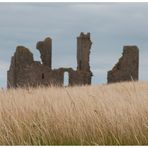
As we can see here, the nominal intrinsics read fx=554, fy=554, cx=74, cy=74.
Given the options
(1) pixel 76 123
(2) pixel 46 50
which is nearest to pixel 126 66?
(2) pixel 46 50

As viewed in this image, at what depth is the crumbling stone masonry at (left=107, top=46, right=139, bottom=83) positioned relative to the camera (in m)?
32.6

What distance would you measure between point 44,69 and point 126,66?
4.90m

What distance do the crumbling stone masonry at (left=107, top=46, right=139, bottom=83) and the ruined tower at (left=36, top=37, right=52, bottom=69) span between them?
3.72 meters

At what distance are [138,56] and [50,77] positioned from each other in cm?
539

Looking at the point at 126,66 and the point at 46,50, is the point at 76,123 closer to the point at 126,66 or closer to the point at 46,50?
the point at 46,50

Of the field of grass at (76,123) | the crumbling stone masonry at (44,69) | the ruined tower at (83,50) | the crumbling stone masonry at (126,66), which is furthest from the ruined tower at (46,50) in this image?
the field of grass at (76,123)

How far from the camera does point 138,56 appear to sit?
3300 cm

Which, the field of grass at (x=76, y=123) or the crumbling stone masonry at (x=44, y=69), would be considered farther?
the crumbling stone masonry at (x=44, y=69)

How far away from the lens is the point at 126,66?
3291 cm

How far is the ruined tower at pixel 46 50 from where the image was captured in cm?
3250

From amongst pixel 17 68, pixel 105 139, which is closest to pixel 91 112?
pixel 105 139

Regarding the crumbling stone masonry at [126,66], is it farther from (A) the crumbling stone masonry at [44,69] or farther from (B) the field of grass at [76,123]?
(B) the field of grass at [76,123]

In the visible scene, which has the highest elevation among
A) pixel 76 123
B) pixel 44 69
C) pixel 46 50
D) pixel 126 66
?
pixel 76 123

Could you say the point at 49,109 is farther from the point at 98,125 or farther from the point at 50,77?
the point at 50,77
